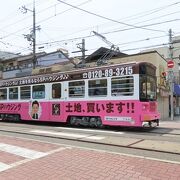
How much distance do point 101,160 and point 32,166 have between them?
5.46ft

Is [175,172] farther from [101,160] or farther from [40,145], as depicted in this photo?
[40,145]

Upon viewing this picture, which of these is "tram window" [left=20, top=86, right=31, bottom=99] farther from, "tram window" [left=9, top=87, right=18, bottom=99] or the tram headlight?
the tram headlight

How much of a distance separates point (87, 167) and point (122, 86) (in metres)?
7.65

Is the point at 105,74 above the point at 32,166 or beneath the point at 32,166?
above

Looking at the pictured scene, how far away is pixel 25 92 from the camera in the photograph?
20.1 meters

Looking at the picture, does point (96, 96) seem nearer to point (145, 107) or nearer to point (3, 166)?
point (145, 107)

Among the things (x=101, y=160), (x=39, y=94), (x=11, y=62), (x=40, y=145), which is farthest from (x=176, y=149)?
(x=11, y=62)

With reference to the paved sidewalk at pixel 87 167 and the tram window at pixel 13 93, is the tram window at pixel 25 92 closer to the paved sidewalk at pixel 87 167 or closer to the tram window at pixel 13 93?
the tram window at pixel 13 93

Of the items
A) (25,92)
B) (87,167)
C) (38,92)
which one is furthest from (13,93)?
(87,167)

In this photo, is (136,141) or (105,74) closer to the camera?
(136,141)

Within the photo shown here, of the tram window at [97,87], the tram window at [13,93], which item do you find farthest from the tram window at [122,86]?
the tram window at [13,93]

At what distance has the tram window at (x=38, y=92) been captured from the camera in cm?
1873

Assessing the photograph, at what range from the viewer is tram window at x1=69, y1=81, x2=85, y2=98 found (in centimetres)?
1638

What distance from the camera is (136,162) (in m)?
7.82
